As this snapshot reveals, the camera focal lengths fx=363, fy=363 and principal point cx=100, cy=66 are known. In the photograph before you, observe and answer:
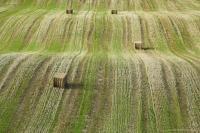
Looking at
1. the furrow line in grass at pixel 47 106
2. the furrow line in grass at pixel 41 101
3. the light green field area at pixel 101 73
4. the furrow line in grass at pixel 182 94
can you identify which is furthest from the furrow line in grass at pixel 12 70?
the furrow line in grass at pixel 182 94

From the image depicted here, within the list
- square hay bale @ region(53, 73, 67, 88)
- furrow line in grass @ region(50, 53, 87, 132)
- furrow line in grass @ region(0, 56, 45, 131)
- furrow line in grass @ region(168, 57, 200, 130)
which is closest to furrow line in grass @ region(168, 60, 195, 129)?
furrow line in grass @ region(168, 57, 200, 130)

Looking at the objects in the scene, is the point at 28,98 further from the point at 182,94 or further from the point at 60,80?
the point at 182,94

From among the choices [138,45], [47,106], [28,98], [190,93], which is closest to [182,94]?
[190,93]

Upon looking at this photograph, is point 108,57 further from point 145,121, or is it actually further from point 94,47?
point 145,121

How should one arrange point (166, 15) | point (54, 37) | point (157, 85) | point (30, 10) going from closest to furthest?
point (157, 85)
point (54, 37)
point (166, 15)
point (30, 10)

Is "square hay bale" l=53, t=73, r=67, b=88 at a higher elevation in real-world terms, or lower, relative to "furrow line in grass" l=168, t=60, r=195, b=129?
higher

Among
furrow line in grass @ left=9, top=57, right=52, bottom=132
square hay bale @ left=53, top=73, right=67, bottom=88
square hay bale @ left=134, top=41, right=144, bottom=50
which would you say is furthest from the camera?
square hay bale @ left=134, top=41, right=144, bottom=50

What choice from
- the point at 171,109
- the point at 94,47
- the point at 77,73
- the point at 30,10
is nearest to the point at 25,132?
the point at 77,73

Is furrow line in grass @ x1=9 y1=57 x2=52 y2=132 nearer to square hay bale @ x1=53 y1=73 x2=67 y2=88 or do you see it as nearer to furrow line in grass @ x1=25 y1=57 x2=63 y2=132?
furrow line in grass @ x1=25 y1=57 x2=63 y2=132

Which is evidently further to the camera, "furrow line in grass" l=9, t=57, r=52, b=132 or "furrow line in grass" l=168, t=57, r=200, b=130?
"furrow line in grass" l=168, t=57, r=200, b=130
